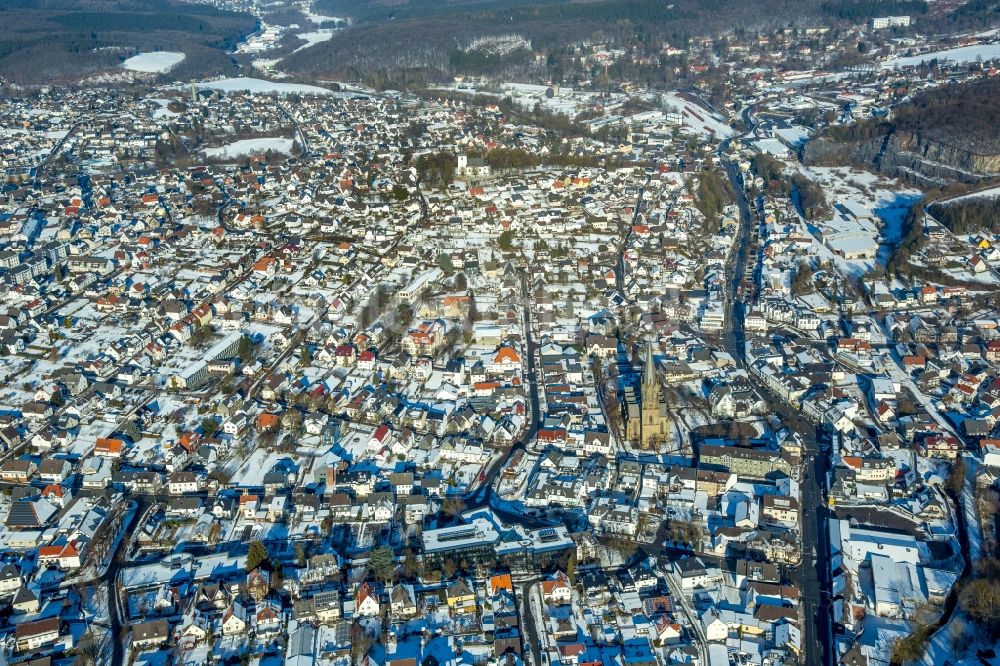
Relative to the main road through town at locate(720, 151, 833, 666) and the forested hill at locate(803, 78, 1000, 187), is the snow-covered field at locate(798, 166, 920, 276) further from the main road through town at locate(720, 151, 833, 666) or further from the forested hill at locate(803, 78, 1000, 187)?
the main road through town at locate(720, 151, 833, 666)

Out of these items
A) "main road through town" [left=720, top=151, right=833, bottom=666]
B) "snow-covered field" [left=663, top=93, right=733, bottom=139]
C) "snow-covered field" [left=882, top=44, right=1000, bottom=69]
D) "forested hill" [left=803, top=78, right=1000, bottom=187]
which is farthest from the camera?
"snow-covered field" [left=882, top=44, right=1000, bottom=69]

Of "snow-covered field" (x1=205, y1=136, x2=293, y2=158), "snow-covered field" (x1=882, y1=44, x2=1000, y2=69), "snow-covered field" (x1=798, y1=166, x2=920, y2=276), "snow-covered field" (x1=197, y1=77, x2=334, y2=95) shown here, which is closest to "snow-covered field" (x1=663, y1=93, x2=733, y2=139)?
"snow-covered field" (x1=798, y1=166, x2=920, y2=276)

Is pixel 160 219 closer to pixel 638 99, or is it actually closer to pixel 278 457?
pixel 278 457

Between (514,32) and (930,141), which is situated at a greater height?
(930,141)

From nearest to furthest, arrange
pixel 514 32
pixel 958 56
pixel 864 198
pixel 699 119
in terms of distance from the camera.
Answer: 1. pixel 864 198
2. pixel 699 119
3. pixel 958 56
4. pixel 514 32

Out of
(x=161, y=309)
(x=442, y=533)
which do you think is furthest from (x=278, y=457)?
(x=161, y=309)

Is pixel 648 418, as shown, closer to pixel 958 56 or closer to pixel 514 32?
pixel 958 56

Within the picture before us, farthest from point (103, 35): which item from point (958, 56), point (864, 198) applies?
point (958, 56)
